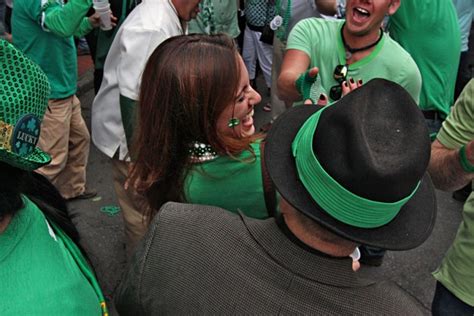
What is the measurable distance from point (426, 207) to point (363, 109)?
303 millimetres

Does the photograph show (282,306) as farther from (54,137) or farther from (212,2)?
(212,2)

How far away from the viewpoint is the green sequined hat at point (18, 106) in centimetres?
92

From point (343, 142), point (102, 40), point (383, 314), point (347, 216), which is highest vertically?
point (343, 142)

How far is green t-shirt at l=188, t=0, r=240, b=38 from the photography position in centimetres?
397

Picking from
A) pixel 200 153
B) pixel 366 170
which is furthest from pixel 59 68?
pixel 366 170

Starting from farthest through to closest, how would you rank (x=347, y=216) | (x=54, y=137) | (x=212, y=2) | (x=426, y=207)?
(x=212, y=2) < (x=54, y=137) < (x=426, y=207) < (x=347, y=216)

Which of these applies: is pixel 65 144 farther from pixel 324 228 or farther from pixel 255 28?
pixel 324 228

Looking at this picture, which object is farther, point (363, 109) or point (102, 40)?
A: point (102, 40)

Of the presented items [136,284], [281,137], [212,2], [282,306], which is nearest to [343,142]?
[281,137]

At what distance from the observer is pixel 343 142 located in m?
0.98

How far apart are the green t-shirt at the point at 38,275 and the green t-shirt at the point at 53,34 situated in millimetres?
2028

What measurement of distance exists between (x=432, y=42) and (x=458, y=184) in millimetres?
1253

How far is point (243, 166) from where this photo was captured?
1584 millimetres

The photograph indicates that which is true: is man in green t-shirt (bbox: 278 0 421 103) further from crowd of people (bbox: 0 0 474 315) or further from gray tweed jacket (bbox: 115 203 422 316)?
gray tweed jacket (bbox: 115 203 422 316)
